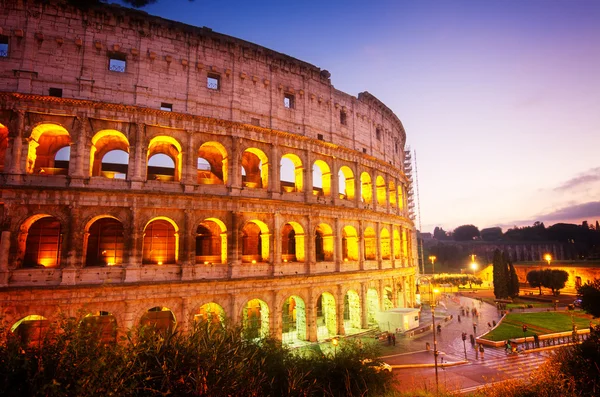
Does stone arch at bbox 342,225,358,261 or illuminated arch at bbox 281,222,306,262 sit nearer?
illuminated arch at bbox 281,222,306,262

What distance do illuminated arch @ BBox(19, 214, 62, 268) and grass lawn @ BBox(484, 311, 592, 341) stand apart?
28304 mm

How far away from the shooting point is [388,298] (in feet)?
95.5

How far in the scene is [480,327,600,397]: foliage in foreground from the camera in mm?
11008

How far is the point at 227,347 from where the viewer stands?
10.0 m

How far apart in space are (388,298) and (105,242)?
21.6 meters

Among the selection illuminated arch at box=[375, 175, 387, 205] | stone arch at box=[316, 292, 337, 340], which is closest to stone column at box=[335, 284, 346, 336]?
stone arch at box=[316, 292, 337, 340]

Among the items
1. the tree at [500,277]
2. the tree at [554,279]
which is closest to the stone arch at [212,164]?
the tree at [500,277]

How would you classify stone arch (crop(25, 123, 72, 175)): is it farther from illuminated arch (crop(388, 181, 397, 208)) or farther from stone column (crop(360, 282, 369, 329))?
illuminated arch (crop(388, 181, 397, 208))

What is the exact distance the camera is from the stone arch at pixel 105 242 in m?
18.5

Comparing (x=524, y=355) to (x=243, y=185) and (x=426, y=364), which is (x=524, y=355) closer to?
(x=426, y=364)

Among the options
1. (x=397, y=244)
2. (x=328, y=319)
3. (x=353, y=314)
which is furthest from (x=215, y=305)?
(x=397, y=244)

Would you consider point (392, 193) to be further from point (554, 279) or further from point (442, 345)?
point (554, 279)

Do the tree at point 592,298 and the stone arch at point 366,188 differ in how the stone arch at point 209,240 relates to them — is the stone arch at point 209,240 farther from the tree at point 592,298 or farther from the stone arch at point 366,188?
the tree at point 592,298

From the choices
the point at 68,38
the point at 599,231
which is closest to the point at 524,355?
the point at 68,38
